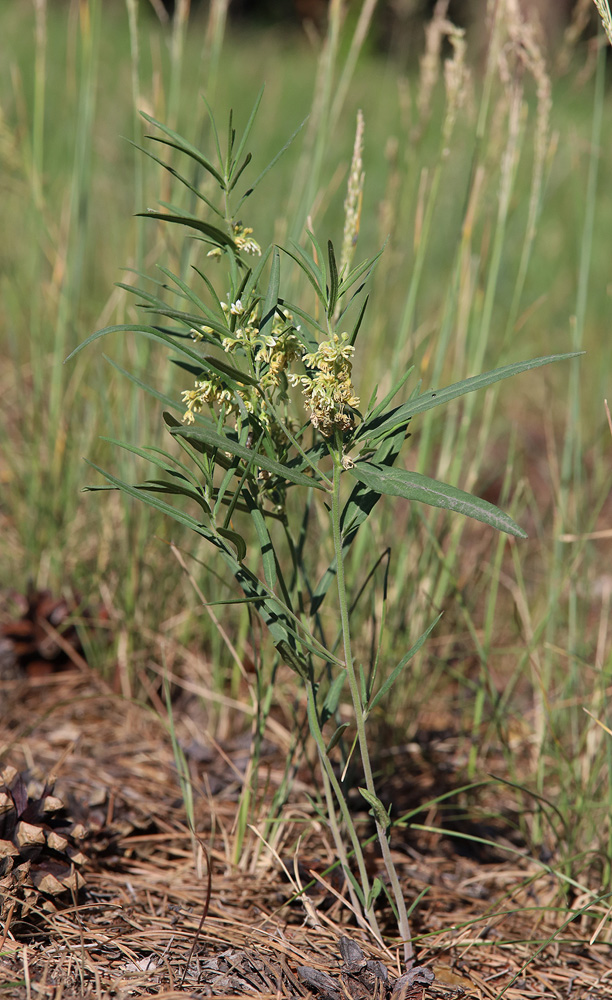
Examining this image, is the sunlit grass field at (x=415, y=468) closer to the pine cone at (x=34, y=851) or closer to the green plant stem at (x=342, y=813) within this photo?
the green plant stem at (x=342, y=813)

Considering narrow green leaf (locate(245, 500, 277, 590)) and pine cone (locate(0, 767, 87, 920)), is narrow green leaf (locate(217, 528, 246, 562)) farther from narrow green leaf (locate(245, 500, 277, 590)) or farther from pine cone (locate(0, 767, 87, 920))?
pine cone (locate(0, 767, 87, 920))

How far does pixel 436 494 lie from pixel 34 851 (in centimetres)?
63

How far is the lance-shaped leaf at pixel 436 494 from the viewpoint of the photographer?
0.61m

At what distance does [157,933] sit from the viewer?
2.89ft

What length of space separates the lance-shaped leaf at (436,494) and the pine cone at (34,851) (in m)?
0.57

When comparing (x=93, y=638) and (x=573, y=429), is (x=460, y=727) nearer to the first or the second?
(x=573, y=429)

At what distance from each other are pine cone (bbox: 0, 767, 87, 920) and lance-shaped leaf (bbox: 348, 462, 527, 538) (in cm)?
57

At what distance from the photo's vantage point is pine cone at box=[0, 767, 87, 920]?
2.85 feet

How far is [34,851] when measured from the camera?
35.9 inches

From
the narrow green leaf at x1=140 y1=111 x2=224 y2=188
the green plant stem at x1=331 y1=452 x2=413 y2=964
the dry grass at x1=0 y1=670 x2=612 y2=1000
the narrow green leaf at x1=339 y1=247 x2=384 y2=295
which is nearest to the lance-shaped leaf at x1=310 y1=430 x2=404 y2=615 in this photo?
the green plant stem at x1=331 y1=452 x2=413 y2=964

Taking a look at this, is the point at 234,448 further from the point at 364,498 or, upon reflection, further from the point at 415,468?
the point at 415,468

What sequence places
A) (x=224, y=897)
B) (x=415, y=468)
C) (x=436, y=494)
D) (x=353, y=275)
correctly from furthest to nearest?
(x=415, y=468), (x=224, y=897), (x=353, y=275), (x=436, y=494)

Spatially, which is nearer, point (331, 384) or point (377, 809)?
point (331, 384)

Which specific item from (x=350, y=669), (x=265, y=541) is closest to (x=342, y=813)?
(x=350, y=669)
